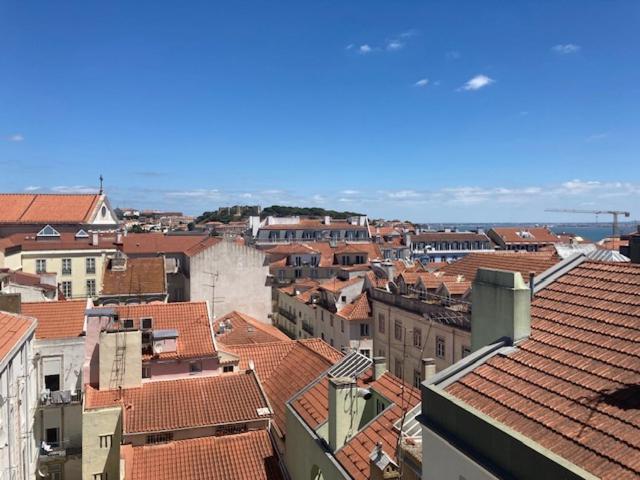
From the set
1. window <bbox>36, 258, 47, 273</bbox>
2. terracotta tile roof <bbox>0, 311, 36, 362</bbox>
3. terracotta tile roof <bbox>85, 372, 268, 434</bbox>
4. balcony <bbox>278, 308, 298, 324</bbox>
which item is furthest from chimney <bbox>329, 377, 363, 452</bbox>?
window <bbox>36, 258, 47, 273</bbox>

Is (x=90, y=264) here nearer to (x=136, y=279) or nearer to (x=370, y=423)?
(x=136, y=279)

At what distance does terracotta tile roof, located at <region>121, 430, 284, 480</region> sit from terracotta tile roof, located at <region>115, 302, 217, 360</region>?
6.45 m

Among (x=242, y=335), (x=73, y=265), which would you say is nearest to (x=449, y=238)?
(x=73, y=265)

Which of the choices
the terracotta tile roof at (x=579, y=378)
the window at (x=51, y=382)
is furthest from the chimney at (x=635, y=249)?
the window at (x=51, y=382)

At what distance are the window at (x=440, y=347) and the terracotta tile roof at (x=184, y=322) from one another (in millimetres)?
13229

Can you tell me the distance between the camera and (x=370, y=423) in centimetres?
1373

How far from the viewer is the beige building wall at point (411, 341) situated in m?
28.3

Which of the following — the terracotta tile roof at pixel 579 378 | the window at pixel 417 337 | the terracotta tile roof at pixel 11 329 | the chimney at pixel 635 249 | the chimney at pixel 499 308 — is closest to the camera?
the terracotta tile roof at pixel 579 378

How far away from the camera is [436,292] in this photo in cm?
3372

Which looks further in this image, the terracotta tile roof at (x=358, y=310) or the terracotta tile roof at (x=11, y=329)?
the terracotta tile roof at (x=358, y=310)

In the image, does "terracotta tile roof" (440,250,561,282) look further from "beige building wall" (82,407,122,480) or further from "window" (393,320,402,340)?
"beige building wall" (82,407,122,480)

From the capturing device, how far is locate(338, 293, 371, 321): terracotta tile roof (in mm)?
40406

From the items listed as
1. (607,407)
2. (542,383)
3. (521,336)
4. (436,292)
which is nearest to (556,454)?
(607,407)

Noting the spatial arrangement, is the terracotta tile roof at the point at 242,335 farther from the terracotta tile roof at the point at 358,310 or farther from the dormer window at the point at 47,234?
the dormer window at the point at 47,234
